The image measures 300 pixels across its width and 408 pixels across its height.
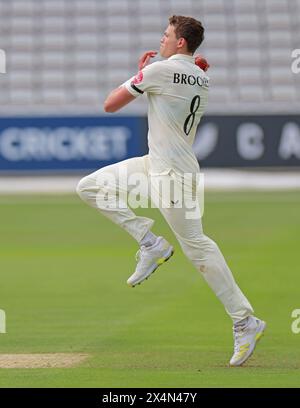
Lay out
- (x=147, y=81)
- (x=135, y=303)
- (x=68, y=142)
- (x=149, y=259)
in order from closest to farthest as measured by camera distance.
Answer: (x=147, y=81)
(x=149, y=259)
(x=135, y=303)
(x=68, y=142)

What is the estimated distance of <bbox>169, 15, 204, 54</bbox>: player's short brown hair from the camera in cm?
858

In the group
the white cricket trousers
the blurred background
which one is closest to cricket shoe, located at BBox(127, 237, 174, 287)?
the white cricket trousers

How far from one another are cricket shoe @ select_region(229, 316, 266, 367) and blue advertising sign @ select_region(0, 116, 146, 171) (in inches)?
747

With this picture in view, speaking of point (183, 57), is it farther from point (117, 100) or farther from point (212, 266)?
point (212, 266)

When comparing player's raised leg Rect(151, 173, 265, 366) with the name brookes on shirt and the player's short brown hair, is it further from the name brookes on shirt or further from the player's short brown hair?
the player's short brown hair

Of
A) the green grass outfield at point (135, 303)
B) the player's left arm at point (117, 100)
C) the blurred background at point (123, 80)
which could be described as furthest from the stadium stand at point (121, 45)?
the player's left arm at point (117, 100)

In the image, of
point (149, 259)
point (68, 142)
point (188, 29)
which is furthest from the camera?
point (68, 142)

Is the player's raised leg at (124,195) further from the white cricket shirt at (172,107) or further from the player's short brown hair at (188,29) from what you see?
the player's short brown hair at (188,29)

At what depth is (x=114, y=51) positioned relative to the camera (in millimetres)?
31656

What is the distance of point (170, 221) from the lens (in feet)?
28.2

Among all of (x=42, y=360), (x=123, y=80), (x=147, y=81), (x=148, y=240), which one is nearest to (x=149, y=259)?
(x=148, y=240)

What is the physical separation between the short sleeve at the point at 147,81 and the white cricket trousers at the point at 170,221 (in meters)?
0.63

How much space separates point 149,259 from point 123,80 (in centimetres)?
2240
